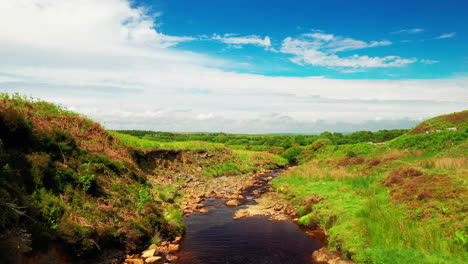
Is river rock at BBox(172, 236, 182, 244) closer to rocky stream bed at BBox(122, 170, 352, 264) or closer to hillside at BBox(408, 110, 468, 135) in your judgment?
rocky stream bed at BBox(122, 170, 352, 264)

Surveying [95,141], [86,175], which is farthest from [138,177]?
[86,175]

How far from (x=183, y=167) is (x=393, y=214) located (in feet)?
89.3

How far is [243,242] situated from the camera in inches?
588

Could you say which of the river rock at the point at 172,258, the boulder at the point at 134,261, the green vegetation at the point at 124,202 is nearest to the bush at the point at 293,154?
the green vegetation at the point at 124,202

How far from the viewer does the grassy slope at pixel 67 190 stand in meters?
9.02

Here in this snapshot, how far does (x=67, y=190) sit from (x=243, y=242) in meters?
9.69

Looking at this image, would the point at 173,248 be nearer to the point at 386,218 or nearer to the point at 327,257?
the point at 327,257

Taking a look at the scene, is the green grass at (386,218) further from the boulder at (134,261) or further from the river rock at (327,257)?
the boulder at (134,261)

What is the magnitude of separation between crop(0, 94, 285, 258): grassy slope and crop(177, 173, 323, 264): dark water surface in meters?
1.76

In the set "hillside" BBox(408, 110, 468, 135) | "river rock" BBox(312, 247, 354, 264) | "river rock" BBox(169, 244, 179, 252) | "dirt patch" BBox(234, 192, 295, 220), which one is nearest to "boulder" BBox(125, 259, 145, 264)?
"river rock" BBox(169, 244, 179, 252)

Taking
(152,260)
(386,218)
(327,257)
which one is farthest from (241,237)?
(386,218)

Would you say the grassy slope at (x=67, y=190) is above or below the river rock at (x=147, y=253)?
above

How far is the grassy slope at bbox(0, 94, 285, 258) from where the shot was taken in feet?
29.6

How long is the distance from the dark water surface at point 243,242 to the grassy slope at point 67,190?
1765 millimetres
